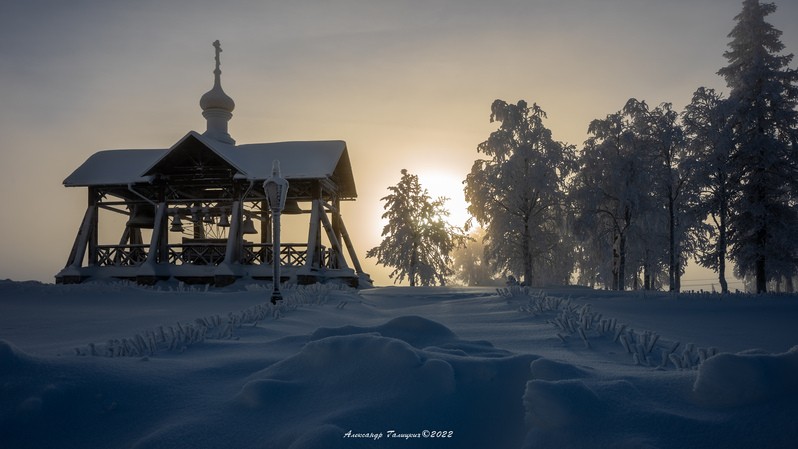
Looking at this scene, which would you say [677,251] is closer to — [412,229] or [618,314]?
[412,229]

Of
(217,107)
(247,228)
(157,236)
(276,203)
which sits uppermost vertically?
(217,107)

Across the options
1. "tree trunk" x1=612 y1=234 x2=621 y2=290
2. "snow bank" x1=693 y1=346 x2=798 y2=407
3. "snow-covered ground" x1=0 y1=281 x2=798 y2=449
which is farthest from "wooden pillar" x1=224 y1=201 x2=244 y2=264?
"snow bank" x1=693 y1=346 x2=798 y2=407

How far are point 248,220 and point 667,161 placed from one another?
58.7 ft

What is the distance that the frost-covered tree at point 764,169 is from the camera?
63.1ft

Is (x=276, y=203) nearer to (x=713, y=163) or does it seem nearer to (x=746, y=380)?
(x=746, y=380)

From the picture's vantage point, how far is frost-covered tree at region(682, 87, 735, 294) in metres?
19.7

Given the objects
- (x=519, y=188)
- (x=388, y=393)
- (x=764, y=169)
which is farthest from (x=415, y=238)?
(x=388, y=393)

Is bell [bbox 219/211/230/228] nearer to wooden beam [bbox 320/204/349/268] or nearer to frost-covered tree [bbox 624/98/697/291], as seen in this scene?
wooden beam [bbox 320/204/349/268]

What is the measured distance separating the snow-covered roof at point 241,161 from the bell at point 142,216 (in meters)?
1.57

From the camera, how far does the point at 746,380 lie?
2.83 m

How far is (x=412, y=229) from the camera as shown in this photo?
3375 cm

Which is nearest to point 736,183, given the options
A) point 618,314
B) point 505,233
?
point 505,233

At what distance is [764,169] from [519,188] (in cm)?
947

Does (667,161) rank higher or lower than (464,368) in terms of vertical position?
higher
